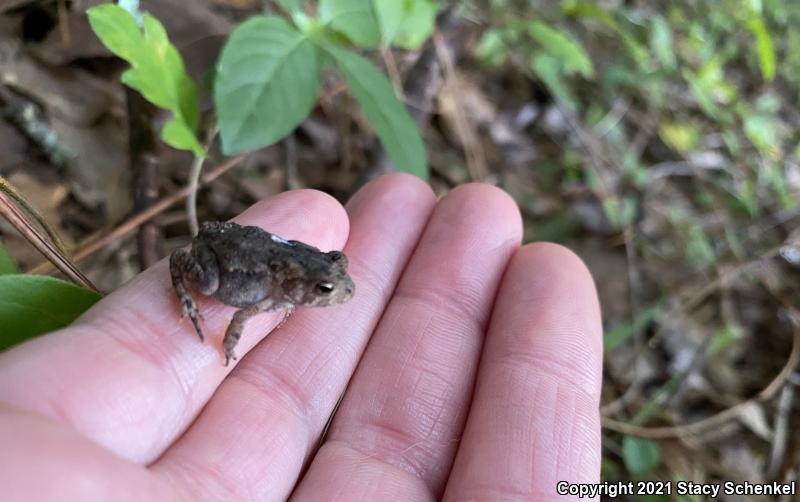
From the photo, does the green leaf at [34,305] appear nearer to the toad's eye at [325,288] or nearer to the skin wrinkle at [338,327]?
the skin wrinkle at [338,327]

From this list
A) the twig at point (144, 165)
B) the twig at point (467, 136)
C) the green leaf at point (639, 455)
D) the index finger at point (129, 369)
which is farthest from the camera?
the twig at point (467, 136)

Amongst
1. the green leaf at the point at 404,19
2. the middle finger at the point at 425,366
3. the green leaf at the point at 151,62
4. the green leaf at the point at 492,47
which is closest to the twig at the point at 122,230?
the green leaf at the point at 151,62

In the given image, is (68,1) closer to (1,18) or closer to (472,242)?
(1,18)

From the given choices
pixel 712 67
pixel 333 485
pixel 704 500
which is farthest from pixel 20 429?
pixel 712 67

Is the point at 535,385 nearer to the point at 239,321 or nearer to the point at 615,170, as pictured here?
the point at 239,321

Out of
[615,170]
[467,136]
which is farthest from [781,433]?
[467,136]

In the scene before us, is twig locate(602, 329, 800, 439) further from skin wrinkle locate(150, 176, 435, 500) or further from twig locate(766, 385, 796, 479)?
skin wrinkle locate(150, 176, 435, 500)
